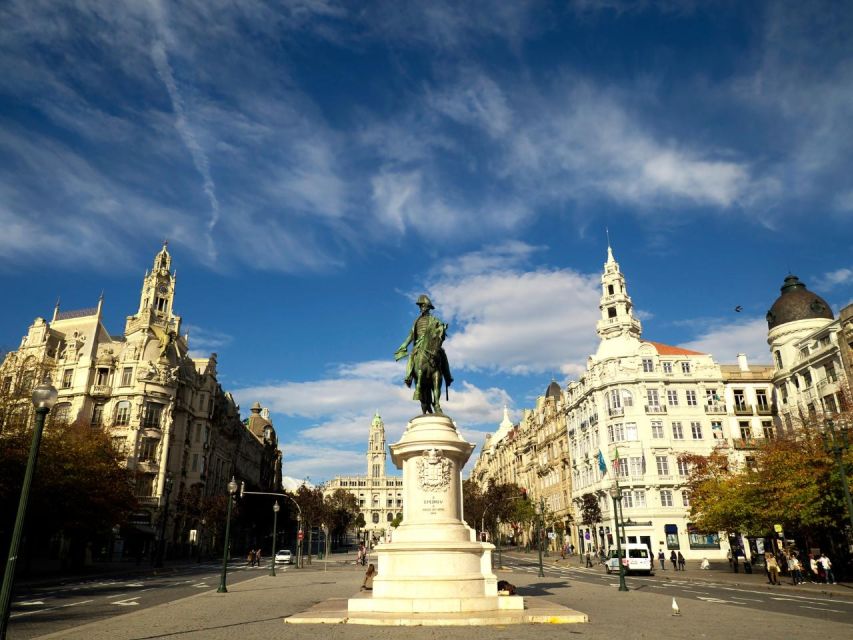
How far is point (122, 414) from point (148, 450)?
484 centimetres

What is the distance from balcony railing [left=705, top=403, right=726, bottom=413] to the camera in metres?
61.3

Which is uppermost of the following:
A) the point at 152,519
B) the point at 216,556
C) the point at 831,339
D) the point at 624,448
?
the point at 831,339

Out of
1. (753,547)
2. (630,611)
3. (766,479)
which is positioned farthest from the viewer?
(753,547)

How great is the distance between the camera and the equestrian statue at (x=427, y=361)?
19156 mm

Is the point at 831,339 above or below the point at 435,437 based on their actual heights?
above

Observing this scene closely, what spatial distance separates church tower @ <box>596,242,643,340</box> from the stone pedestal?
5755 centimetres

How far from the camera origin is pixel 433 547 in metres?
15.2

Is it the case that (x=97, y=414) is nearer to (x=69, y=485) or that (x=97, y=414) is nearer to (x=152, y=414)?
(x=152, y=414)

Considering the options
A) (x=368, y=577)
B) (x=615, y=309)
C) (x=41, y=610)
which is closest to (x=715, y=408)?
(x=615, y=309)

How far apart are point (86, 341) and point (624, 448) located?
200 feet

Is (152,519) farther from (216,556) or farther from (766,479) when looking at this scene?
(766,479)

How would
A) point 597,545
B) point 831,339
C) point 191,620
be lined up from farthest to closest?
point 597,545
point 831,339
point 191,620

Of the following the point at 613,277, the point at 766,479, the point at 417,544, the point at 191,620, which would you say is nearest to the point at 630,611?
the point at 417,544

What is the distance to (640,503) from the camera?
57.1 meters
